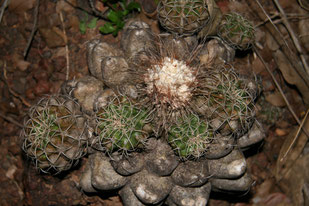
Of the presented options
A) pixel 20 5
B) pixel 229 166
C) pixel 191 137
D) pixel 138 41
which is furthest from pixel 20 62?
pixel 229 166

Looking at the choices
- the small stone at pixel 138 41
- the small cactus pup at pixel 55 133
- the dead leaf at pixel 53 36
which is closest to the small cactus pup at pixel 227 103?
the small stone at pixel 138 41

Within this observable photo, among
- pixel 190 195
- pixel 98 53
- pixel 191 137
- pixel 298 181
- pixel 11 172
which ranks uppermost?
pixel 98 53

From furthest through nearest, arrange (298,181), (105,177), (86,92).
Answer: (298,181) < (86,92) < (105,177)

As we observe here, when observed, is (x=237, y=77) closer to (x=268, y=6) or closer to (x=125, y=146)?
(x=125, y=146)

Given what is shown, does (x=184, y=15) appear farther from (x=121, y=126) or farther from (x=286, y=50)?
(x=286, y=50)

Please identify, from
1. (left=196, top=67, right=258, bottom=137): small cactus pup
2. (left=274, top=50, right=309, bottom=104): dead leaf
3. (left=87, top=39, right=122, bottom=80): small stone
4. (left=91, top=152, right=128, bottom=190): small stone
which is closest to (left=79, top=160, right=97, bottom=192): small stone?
(left=91, top=152, right=128, bottom=190): small stone

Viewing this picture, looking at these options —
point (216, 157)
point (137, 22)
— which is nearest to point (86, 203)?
point (216, 157)
